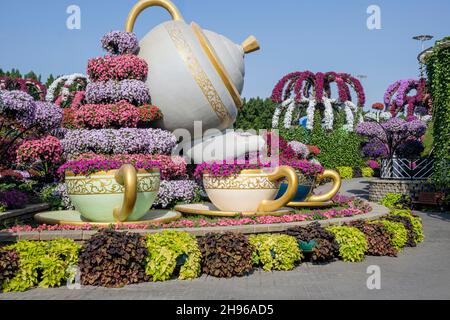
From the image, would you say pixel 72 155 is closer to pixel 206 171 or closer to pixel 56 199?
pixel 56 199

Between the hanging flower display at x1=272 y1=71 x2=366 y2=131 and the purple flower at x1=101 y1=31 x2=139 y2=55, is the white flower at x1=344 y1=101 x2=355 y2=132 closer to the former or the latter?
the hanging flower display at x1=272 y1=71 x2=366 y2=131

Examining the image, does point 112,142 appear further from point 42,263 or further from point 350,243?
point 350,243

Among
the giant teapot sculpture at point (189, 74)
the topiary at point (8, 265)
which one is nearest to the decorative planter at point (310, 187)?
the giant teapot sculpture at point (189, 74)

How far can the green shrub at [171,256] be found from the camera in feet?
19.8

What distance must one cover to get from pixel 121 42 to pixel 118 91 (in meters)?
1.22

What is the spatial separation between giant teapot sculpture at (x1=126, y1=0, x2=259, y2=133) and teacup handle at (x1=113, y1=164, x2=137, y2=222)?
3.83 meters

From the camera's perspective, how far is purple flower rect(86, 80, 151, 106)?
10000 mm

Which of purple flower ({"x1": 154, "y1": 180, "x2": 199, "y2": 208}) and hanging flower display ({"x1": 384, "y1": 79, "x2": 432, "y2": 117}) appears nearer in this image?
purple flower ({"x1": 154, "y1": 180, "x2": 199, "y2": 208})

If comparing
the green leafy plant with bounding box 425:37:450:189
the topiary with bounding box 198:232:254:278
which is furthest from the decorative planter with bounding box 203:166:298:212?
the green leafy plant with bounding box 425:37:450:189

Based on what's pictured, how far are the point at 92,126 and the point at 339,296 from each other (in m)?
6.55

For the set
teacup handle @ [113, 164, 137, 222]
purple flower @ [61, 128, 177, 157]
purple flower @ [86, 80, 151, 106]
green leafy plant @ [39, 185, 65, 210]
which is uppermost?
purple flower @ [86, 80, 151, 106]

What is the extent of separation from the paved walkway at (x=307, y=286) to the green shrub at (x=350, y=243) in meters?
0.16

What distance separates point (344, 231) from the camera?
24.4ft
